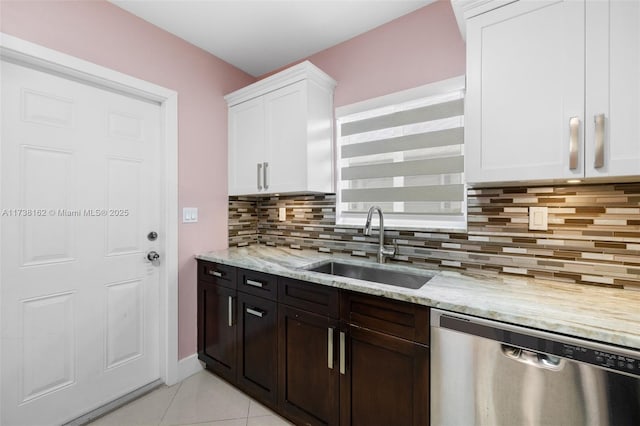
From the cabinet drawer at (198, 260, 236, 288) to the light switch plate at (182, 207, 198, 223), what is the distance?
346mm

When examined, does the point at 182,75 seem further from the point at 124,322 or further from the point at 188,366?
the point at 188,366

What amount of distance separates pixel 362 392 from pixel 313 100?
6.22 ft

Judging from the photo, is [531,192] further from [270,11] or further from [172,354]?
[172,354]

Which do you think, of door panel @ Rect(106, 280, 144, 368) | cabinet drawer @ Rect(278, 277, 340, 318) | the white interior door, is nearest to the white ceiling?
the white interior door

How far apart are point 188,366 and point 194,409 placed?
0.45 metres

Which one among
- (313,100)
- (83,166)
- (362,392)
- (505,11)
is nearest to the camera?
(505,11)

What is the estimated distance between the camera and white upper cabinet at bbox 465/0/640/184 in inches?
42.8

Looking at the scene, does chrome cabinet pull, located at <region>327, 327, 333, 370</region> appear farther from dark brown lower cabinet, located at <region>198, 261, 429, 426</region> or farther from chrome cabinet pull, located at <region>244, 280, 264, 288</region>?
chrome cabinet pull, located at <region>244, 280, 264, 288</region>

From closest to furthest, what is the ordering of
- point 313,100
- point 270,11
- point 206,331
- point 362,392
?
1. point 362,392
2. point 270,11
3. point 313,100
4. point 206,331

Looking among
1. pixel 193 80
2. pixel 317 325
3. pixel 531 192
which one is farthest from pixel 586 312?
pixel 193 80

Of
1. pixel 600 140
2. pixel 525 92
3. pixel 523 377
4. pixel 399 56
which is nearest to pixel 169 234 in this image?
pixel 399 56

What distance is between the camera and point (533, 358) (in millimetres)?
1032

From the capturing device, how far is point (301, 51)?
2426 millimetres

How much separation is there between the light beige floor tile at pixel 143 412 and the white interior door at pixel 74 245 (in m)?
0.14
